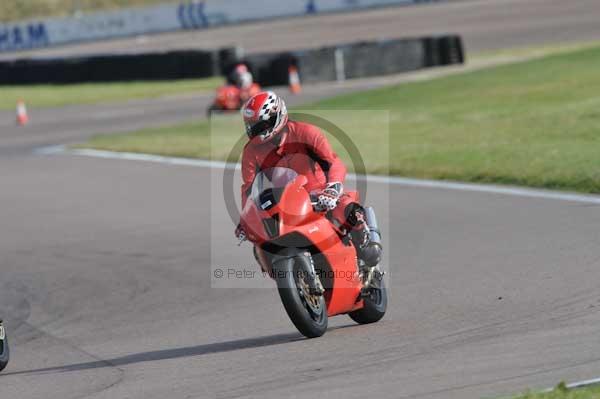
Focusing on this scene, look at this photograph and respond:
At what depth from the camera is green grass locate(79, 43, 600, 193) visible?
16312 mm

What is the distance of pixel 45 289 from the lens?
11.2 meters

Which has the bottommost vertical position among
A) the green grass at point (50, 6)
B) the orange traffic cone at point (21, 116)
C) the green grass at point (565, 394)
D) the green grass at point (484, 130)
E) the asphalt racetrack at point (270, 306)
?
the green grass at point (50, 6)

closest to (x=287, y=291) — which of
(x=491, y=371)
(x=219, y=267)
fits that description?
(x=491, y=371)

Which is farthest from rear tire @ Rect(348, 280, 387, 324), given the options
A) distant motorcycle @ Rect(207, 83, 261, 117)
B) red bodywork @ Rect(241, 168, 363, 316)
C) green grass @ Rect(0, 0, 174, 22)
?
green grass @ Rect(0, 0, 174, 22)

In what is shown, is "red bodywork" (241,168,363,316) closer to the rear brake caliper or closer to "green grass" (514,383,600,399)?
the rear brake caliper

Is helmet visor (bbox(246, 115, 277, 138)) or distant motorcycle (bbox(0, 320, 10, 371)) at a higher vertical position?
helmet visor (bbox(246, 115, 277, 138))

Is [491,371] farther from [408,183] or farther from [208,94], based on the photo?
[208,94]

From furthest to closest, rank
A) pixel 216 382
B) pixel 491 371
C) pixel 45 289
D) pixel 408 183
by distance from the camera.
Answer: pixel 408 183, pixel 45 289, pixel 216 382, pixel 491 371

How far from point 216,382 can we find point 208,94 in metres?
29.5

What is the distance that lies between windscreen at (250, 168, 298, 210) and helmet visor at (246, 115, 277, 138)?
0.29 m

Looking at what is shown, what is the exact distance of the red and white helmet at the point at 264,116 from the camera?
25.8ft

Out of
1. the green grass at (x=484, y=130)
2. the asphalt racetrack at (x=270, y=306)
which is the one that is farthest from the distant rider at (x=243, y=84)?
the asphalt racetrack at (x=270, y=306)

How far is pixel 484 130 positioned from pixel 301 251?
13.4m

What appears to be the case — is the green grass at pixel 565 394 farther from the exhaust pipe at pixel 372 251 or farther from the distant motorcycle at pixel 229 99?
the distant motorcycle at pixel 229 99
